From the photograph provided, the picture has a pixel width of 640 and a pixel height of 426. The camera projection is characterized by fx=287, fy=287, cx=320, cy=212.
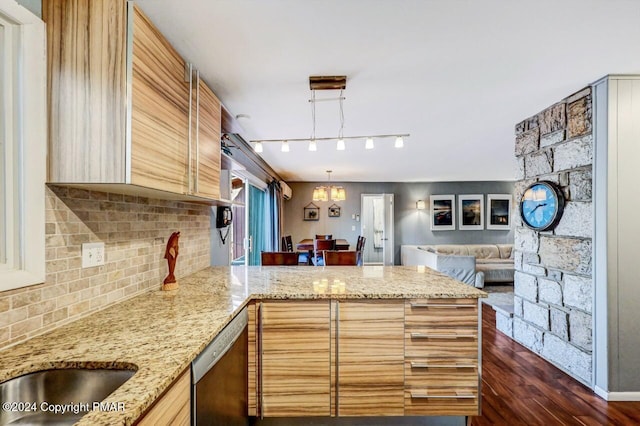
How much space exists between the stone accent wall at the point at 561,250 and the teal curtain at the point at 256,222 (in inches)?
157

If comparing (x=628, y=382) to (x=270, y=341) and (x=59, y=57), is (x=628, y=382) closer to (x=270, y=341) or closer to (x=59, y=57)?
(x=270, y=341)

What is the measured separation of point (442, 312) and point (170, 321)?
1.43 m

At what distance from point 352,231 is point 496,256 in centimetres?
358

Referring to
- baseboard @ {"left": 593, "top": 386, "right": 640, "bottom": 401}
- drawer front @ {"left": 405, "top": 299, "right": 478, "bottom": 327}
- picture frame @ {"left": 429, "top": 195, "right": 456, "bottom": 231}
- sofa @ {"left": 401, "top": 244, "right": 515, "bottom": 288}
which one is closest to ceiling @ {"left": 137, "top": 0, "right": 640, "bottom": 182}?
drawer front @ {"left": 405, "top": 299, "right": 478, "bottom": 327}

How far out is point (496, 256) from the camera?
7.06m

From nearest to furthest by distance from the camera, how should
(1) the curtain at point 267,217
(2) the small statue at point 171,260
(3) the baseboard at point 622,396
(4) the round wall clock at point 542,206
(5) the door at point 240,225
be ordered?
(2) the small statue at point 171,260 → (3) the baseboard at point 622,396 → (4) the round wall clock at point 542,206 → (5) the door at point 240,225 → (1) the curtain at point 267,217

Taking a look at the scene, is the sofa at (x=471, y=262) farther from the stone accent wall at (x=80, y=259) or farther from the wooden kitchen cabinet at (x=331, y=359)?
the stone accent wall at (x=80, y=259)

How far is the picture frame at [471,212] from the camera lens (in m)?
7.69

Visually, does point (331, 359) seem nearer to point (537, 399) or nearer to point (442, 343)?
point (442, 343)

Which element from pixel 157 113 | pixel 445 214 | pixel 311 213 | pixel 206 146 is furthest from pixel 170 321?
pixel 445 214

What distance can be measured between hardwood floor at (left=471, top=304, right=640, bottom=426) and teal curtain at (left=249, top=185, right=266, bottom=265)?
3846 mm

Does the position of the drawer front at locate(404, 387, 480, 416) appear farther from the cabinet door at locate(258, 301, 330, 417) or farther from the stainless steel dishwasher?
the stainless steel dishwasher

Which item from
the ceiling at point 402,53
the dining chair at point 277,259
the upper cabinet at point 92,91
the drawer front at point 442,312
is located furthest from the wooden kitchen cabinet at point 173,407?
the dining chair at point 277,259

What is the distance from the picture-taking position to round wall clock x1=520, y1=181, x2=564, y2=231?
2.50 meters
